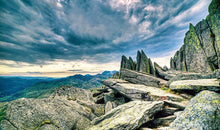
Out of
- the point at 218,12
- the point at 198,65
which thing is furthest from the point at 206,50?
the point at 218,12

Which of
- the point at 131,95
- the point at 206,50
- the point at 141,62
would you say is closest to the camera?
the point at 131,95

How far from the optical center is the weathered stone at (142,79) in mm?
23797

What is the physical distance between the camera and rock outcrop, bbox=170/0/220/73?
3061 cm

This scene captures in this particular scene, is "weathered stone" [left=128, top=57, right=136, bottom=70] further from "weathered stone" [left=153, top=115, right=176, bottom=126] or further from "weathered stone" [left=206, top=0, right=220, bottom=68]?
"weathered stone" [left=153, top=115, right=176, bottom=126]

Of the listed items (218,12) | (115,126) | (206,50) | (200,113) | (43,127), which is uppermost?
(218,12)

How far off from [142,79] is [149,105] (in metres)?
13.8

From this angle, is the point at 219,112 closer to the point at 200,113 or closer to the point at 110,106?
the point at 200,113

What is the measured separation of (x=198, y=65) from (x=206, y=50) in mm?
6265

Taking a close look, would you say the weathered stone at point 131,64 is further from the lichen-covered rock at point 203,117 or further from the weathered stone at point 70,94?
the lichen-covered rock at point 203,117

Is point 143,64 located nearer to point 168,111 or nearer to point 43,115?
point 168,111

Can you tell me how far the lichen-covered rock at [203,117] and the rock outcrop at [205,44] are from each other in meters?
35.5

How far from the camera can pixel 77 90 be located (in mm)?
26781

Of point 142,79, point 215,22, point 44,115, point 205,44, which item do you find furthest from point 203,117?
point 215,22

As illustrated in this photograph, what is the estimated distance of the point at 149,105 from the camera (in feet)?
40.2
